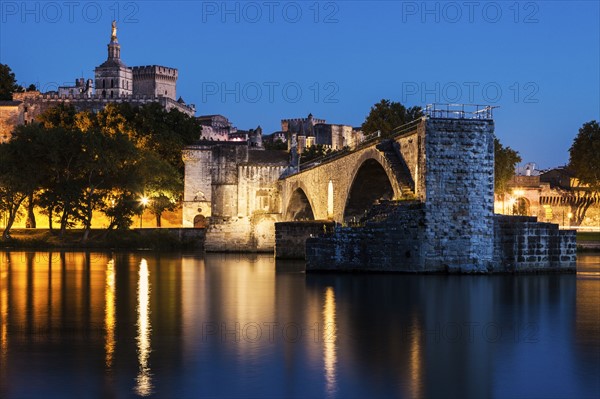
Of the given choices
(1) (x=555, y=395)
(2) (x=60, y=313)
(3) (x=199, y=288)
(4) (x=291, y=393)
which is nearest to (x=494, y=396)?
(1) (x=555, y=395)

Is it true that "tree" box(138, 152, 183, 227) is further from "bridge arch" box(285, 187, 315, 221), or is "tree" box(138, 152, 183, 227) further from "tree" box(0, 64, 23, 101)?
"tree" box(0, 64, 23, 101)

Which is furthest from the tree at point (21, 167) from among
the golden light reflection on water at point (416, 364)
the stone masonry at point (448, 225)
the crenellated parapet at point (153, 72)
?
the crenellated parapet at point (153, 72)

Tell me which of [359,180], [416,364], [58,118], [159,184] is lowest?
[416,364]

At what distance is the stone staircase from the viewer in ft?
108

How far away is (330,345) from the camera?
15.3m

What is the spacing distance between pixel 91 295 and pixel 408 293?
905cm

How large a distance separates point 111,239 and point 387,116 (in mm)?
25306

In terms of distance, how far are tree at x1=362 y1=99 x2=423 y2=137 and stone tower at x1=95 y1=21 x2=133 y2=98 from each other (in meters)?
66.5

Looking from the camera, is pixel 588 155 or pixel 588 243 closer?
pixel 588 243

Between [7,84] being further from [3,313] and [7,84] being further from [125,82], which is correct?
[3,313]

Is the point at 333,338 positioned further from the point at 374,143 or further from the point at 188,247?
the point at 188,247

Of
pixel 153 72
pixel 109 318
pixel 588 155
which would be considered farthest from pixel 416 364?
pixel 153 72

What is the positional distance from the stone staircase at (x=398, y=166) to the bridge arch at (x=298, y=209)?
2284 centimetres

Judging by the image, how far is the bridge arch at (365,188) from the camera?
39875mm
